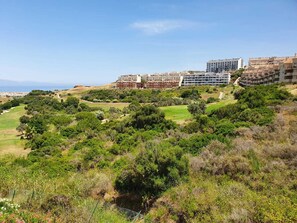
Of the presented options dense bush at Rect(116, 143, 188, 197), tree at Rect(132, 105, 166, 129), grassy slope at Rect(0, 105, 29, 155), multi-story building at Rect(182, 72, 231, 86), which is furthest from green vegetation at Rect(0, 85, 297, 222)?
multi-story building at Rect(182, 72, 231, 86)

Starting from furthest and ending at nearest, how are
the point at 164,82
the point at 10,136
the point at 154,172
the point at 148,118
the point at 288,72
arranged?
the point at 164,82 → the point at 288,72 → the point at 10,136 → the point at 148,118 → the point at 154,172

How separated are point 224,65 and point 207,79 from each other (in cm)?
5049

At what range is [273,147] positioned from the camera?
1316 cm

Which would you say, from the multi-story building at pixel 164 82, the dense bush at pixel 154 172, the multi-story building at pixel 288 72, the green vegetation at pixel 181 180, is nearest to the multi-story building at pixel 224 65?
the multi-story building at pixel 164 82

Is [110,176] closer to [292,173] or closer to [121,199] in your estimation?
[121,199]

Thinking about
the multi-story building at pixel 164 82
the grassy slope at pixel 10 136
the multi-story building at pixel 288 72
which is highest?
the multi-story building at pixel 288 72

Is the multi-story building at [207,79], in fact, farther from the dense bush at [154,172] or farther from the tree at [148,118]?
the dense bush at [154,172]

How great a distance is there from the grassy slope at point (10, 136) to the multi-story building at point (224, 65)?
117m

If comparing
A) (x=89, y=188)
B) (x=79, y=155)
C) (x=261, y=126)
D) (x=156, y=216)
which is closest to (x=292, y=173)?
(x=156, y=216)

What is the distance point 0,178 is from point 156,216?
6.69 m

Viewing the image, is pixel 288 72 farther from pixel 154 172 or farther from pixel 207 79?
pixel 207 79

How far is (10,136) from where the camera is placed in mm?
34031

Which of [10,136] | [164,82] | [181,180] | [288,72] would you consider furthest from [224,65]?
[181,180]

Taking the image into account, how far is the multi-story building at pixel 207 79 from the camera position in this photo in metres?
97.8
